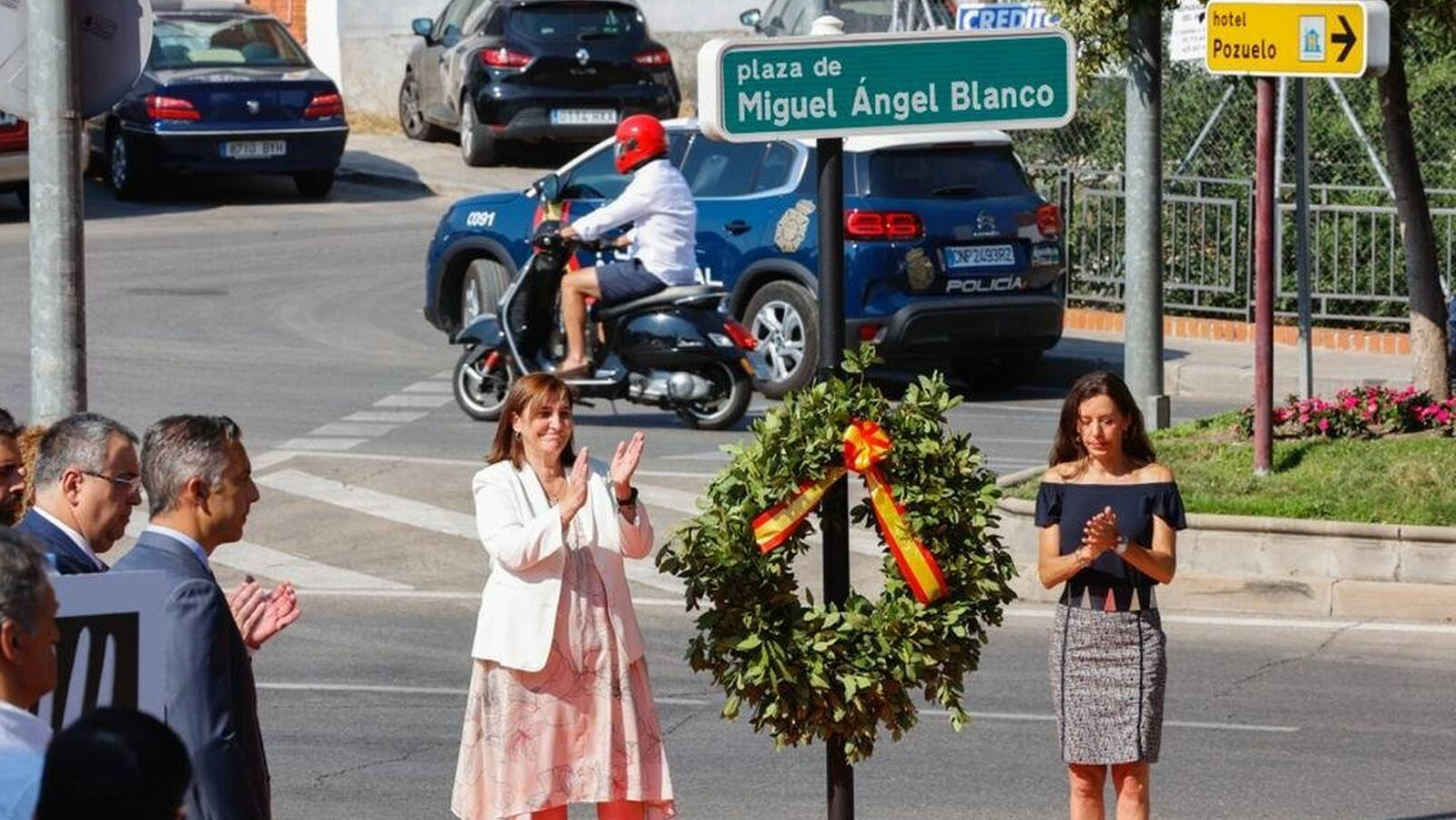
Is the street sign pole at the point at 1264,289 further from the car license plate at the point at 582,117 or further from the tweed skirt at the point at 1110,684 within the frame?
the car license plate at the point at 582,117

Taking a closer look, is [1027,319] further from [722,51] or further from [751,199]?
[722,51]

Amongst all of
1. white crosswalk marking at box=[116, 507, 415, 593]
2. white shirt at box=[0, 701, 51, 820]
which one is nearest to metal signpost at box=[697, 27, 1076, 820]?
white shirt at box=[0, 701, 51, 820]

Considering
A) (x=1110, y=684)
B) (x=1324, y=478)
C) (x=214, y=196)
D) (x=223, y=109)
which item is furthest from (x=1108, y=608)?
(x=214, y=196)

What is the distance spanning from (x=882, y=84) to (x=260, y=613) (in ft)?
7.06

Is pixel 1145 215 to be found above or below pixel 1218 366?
above

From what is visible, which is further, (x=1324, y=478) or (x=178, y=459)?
(x=1324, y=478)

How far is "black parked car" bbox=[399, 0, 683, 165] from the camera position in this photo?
27500 millimetres

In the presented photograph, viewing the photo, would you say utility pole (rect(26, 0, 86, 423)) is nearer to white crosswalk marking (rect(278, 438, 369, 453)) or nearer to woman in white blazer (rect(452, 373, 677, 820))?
woman in white blazer (rect(452, 373, 677, 820))

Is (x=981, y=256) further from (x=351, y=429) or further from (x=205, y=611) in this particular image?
(x=205, y=611)

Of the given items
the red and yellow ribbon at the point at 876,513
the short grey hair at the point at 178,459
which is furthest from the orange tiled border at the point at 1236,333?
the short grey hair at the point at 178,459

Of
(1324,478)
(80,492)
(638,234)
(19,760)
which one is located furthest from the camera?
(638,234)

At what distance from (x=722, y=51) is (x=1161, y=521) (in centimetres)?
186

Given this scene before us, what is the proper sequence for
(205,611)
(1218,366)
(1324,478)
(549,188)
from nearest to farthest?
1. (205,611)
2. (1324,478)
3. (549,188)
4. (1218,366)

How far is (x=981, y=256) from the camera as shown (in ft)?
55.3
